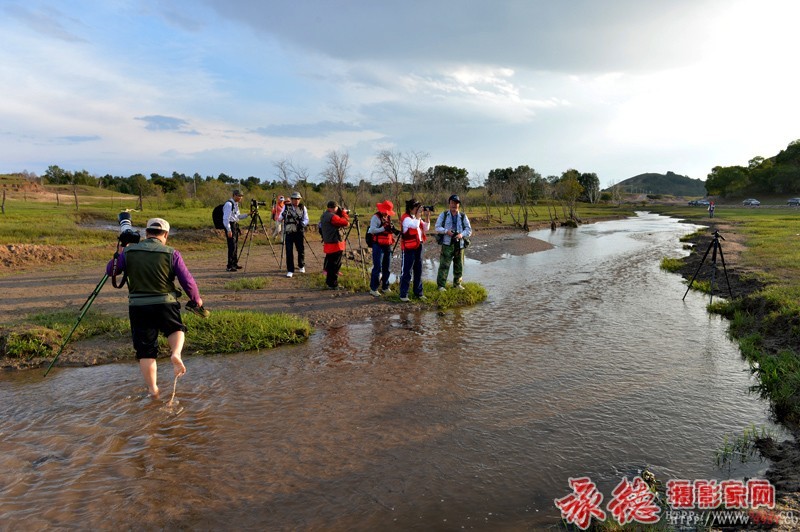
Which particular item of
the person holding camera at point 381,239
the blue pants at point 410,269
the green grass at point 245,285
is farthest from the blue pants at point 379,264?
the green grass at point 245,285

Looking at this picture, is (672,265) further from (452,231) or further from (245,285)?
(245,285)

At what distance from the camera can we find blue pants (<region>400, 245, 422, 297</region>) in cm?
974

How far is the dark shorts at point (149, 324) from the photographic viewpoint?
5016 mm

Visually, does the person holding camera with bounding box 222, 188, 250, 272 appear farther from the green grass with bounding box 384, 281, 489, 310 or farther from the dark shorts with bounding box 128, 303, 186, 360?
the dark shorts with bounding box 128, 303, 186, 360

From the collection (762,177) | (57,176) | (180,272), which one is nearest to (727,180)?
(762,177)

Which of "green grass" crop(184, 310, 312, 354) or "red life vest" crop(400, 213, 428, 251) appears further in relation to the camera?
"red life vest" crop(400, 213, 428, 251)

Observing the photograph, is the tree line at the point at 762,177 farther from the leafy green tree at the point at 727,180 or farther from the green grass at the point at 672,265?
the green grass at the point at 672,265

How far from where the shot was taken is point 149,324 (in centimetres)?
506

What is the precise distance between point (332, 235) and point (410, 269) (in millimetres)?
2102

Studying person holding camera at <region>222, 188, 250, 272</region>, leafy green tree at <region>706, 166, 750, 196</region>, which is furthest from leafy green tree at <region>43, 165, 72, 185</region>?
leafy green tree at <region>706, 166, 750, 196</region>

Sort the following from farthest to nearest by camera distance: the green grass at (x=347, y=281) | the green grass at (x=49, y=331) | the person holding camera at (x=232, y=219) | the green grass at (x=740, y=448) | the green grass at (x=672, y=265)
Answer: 1. the green grass at (x=672, y=265)
2. the person holding camera at (x=232, y=219)
3. the green grass at (x=347, y=281)
4. the green grass at (x=49, y=331)
5. the green grass at (x=740, y=448)

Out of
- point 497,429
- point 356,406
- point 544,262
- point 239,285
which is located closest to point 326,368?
point 356,406

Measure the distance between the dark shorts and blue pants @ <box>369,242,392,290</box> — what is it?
18.0ft

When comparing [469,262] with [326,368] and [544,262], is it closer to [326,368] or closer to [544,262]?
[544,262]
